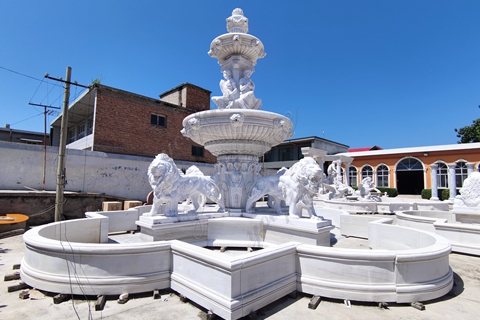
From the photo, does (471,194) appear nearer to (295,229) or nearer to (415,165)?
(295,229)

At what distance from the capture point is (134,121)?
1549 centimetres

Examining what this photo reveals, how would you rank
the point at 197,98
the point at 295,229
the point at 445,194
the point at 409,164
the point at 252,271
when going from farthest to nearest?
the point at 409,164 < the point at 197,98 < the point at 445,194 < the point at 295,229 < the point at 252,271

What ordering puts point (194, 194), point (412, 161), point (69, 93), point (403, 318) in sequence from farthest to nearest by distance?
1. point (412, 161)
2. point (69, 93)
3. point (194, 194)
4. point (403, 318)

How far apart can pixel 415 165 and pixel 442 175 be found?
211cm

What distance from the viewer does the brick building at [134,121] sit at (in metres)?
14.2

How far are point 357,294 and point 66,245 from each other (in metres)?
3.29

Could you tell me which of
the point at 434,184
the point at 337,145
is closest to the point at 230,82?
the point at 434,184

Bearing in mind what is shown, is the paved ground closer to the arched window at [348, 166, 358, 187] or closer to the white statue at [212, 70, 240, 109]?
the white statue at [212, 70, 240, 109]

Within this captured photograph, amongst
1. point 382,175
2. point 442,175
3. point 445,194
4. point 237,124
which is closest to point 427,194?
point 445,194

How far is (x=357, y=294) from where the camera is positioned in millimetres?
2803

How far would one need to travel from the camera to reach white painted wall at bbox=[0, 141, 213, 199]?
10430mm

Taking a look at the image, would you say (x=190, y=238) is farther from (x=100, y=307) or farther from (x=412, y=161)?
(x=412, y=161)

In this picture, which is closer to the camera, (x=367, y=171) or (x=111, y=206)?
(x=111, y=206)

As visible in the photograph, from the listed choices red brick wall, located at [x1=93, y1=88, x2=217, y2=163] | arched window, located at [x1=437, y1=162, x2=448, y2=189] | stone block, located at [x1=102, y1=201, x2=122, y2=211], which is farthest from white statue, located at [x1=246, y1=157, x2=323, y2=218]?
arched window, located at [x1=437, y1=162, x2=448, y2=189]
